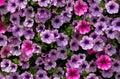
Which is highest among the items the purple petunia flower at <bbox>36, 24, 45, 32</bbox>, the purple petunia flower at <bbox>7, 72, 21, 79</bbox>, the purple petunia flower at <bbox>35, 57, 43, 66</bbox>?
the purple petunia flower at <bbox>36, 24, 45, 32</bbox>

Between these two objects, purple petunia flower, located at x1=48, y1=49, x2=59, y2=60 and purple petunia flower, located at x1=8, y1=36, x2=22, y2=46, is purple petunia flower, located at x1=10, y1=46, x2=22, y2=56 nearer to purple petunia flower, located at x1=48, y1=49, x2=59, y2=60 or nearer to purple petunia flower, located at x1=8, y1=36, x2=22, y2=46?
purple petunia flower, located at x1=8, y1=36, x2=22, y2=46

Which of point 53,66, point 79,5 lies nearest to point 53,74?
point 53,66

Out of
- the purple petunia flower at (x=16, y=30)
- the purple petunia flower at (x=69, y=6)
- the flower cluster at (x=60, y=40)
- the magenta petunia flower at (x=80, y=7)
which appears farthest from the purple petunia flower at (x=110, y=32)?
the purple petunia flower at (x=16, y=30)

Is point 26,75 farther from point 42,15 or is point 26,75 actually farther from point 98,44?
point 98,44

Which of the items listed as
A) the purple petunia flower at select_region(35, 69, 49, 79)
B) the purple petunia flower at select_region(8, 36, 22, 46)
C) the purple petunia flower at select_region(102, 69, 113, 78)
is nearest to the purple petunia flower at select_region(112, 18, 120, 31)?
the purple petunia flower at select_region(102, 69, 113, 78)

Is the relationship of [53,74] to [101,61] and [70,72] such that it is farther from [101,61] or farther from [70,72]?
[101,61]

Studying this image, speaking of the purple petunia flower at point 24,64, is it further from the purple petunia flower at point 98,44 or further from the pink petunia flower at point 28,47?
the purple petunia flower at point 98,44

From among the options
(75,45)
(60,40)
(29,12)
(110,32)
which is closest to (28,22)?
(29,12)
